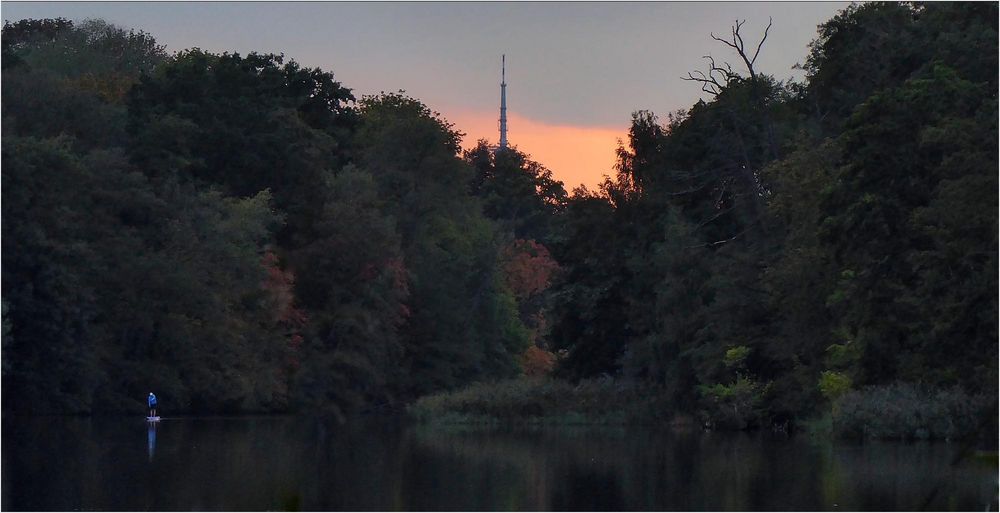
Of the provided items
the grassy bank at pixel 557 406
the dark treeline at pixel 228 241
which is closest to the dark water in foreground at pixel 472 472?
the grassy bank at pixel 557 406

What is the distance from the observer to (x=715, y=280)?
44.7 meters

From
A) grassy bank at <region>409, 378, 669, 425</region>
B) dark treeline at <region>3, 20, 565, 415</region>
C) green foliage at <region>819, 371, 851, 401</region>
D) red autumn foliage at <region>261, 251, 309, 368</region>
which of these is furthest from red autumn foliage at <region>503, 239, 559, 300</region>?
green foliage at <region>819, 371, 851, 401</region>

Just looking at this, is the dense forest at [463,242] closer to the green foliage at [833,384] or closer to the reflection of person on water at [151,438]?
the green foliage at [833,384]

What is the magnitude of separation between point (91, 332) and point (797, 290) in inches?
929

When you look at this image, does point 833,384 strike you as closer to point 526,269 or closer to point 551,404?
point 551,404

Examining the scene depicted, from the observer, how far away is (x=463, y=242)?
250 feet

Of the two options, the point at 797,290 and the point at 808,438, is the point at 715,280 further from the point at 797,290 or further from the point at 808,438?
the point at 808,438

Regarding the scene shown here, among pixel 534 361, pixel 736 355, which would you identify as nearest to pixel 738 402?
pixel 736 355

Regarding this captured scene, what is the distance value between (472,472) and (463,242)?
171 ft

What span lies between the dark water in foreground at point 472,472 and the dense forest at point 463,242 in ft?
13.2

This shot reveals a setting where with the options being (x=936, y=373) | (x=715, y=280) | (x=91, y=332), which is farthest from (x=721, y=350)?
(x=91, y=332)

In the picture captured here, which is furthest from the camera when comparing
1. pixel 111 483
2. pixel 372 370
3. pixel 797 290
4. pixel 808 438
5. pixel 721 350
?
pixel 372 370

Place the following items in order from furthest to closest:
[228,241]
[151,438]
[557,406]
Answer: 1. [228,241]
2. [557,406]
3. [151,438]

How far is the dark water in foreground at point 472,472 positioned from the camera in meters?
18.1
